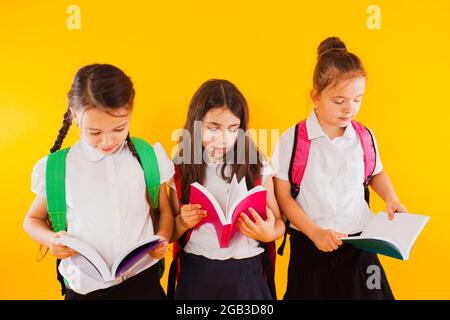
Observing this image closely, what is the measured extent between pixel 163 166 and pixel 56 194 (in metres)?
0.39

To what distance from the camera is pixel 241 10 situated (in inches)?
86.2

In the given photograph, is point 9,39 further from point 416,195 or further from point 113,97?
point 416,195

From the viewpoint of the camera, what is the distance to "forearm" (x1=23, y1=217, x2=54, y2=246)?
1.66 metres

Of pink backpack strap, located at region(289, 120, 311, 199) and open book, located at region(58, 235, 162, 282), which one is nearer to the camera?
open book, located at region(58, 235, 162, 282)

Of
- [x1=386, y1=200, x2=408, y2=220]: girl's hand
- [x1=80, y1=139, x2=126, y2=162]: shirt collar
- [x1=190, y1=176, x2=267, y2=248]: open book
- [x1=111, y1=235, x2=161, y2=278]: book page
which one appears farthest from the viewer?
[x1=386, y1=200, x2=408, y2=220]: girl's hand

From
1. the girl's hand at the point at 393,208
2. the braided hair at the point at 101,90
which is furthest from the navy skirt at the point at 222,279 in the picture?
the braided hair at the point at 101,90

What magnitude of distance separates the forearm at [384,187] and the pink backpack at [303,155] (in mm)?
49

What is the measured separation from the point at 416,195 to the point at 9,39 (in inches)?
79.3

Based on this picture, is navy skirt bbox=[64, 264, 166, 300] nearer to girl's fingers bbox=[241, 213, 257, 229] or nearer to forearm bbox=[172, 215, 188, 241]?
forearm bbox=[172, 215, 188, 241]

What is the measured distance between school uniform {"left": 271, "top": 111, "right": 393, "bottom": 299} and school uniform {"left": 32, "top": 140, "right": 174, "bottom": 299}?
0.56m

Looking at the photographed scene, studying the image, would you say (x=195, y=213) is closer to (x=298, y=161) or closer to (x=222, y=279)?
(x=222, y=279)

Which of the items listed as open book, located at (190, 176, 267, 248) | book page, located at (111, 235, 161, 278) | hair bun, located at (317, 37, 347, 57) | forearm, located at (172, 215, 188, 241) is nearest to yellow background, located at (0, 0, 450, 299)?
hair bun, located at (317, 37, 347, 57)

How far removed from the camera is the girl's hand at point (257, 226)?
66.1 inches
